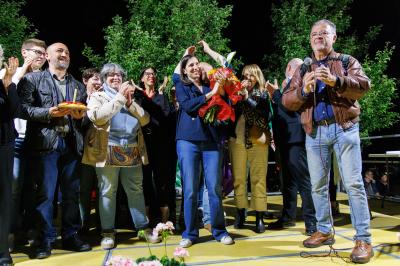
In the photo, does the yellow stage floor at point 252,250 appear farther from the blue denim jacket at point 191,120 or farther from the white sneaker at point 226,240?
the blue denim jacket at point 191,120

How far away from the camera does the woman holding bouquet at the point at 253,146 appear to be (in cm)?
409

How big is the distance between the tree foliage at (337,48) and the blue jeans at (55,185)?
8.87 m

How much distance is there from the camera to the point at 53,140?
3375 mm

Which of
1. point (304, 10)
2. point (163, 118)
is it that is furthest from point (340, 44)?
point (163, 118)

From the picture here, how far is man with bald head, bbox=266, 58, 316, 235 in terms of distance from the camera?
3.96 m

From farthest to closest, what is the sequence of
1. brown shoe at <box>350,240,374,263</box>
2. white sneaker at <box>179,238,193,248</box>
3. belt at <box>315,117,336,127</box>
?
white sneaker at <box>179,238,193,248</box>, belt at <box>315,117,336,127</box>, brown shoe at <box>350,240,374,263</box>

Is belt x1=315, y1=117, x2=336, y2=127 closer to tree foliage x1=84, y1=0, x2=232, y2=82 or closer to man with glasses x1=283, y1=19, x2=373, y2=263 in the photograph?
man with glasses x1=283, y1=19, x2=373, y2=263

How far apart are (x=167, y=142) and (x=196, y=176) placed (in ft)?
2.94

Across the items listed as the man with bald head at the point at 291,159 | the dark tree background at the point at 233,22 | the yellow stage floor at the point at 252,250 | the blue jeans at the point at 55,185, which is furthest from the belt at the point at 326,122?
the dark tree background at the point at 233,22

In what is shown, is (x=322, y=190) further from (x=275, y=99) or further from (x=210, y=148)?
(x=275, y=99)

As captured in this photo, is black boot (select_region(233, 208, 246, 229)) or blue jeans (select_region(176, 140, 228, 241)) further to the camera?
black boot (select_region(233, 208, 246, 229))

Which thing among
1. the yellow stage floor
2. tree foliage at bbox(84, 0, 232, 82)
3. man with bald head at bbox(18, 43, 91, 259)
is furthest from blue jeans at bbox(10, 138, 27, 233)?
tree foliage at bbox(84, 0, 232, 82)

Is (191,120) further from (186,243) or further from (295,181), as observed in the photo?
(295,181)

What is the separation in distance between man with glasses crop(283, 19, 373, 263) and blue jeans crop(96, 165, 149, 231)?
1.52 m
